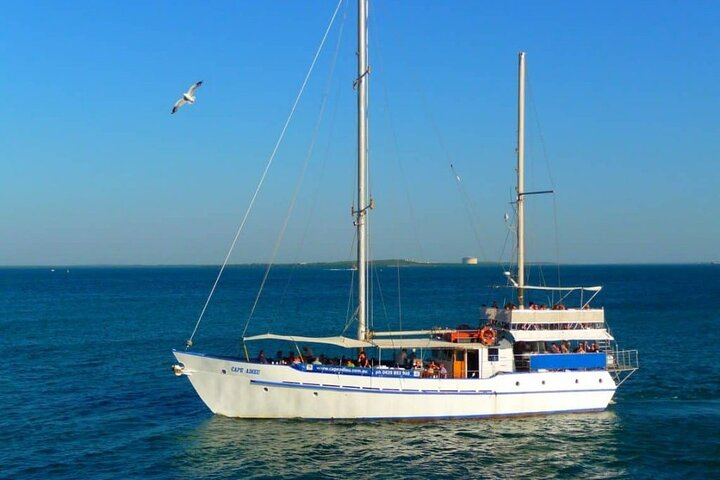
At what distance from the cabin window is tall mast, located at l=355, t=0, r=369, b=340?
5668mm

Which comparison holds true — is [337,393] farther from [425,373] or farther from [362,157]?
[362,157]

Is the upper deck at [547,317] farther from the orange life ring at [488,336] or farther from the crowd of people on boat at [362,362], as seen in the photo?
the crowd of people on boat at [362,362]

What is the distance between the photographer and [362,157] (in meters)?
30.5

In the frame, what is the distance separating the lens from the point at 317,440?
27031mm

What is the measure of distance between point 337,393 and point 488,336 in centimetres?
741

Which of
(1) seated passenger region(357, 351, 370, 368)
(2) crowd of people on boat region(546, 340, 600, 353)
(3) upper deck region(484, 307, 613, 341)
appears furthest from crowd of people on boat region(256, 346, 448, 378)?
(2) crowd of people on boat region(546, 340, 600, 353)

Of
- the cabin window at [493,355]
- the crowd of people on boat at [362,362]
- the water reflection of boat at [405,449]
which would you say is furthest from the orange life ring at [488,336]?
the water reflection of boat at [405,449]

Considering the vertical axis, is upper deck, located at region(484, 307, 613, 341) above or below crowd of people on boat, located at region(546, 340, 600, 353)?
above

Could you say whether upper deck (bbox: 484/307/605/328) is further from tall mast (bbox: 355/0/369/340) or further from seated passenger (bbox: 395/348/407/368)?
tall mast (bbox: 355/0/369/340)

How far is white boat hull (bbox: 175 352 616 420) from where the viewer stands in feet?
95.1

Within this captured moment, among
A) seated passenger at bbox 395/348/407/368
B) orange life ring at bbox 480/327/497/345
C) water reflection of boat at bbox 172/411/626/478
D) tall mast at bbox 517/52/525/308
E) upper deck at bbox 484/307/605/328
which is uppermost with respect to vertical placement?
tall mast at bbox 517/52/525/308

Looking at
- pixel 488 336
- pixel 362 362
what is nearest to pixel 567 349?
pixel 488 336

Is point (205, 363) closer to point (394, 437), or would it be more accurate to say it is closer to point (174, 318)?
point (394, 437)

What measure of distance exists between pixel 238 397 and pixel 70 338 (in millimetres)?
35956
